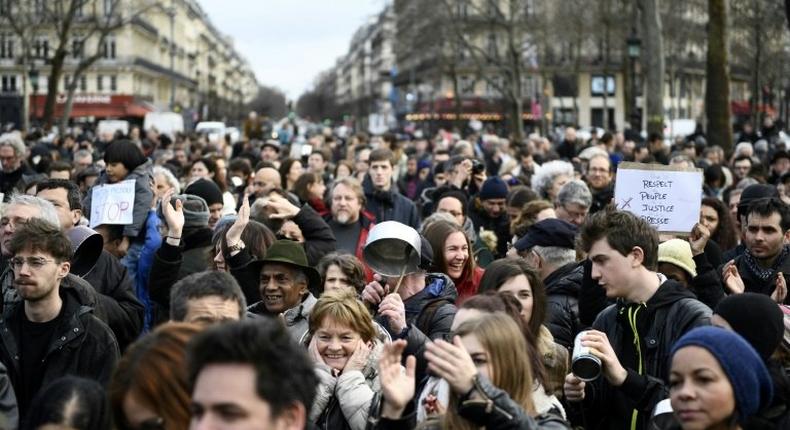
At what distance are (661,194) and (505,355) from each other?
4.57 meters

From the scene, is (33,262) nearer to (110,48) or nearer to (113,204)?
(113,204)

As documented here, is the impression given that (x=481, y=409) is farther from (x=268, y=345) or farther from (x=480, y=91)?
(x=480, y=91)

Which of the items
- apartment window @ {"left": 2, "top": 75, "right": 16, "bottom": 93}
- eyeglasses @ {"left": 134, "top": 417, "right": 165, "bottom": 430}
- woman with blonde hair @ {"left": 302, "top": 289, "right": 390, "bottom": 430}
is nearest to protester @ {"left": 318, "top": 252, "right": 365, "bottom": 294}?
woman with blonde hair @ {"left": 302, "top": 289, "right": 390, "bottom": 430}

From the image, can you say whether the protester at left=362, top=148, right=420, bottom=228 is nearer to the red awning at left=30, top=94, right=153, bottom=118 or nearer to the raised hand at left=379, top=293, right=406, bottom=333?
the raised hand at left=379, top=293, right=406, bottom=333

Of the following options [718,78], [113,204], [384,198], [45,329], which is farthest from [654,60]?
[45,329]

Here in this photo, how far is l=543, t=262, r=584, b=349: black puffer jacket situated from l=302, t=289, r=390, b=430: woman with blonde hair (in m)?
1.41

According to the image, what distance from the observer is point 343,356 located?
243 inches

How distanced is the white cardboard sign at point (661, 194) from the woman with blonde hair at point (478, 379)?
418 cm

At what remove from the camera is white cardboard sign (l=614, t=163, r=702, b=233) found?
8945 mm

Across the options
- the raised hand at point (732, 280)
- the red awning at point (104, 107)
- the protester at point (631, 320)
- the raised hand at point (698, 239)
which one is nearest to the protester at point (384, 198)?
the raised hand at point (698, 239)

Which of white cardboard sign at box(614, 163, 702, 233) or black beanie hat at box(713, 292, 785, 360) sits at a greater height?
white cardboard sign at box(614, 163, 702, 233)

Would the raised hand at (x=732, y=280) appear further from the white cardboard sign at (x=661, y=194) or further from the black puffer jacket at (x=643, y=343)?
the white cardboard sign at (x=661, y=194)

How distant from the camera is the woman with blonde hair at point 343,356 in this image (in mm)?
5824

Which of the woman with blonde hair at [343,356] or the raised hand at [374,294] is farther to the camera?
the raised hand at [374,294]
